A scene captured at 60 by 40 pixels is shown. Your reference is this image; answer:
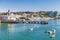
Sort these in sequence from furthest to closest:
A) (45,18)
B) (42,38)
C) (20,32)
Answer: (45,18)
(20,32)
(42,38)

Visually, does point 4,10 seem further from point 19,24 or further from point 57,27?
point 57,27

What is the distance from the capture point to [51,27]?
12.6 feet

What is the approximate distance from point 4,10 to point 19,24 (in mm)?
531

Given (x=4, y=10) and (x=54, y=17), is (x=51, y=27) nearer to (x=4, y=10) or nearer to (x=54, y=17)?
(x=54, y=17)

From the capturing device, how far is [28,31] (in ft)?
12.4

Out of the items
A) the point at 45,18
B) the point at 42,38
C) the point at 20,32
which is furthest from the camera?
the point at 45,18

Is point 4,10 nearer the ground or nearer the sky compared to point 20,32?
nearer the sky

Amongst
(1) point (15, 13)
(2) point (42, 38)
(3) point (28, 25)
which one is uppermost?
(1) point (15, 13)

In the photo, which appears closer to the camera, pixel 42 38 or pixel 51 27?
pixel 42 38

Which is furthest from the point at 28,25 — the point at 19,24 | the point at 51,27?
the point at 51,27

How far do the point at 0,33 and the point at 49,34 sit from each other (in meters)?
1.21

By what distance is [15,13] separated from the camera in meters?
4.02

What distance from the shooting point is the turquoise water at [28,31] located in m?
3.51

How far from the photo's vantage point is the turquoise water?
3.51 meters
